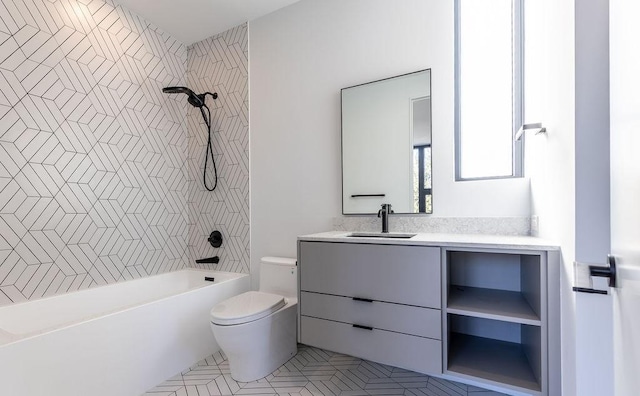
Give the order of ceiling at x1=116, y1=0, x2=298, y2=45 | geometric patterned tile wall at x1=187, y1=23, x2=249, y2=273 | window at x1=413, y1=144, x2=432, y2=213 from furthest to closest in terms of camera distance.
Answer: geometric patterned tile wall at x1=187, y1=23, x2=249, y2=273
ceiling at x1=116, y1=0, x2=298, y2=45
window at x1=413, y1=144, x2=432, y2=213

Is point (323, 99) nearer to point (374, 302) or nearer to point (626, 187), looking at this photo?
point (374, 302)

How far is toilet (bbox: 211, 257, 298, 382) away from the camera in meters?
1.75

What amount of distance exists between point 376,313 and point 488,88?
4.98 ft

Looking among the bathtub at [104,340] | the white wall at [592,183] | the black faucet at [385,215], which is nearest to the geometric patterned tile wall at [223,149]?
the bathtub at [104,340]

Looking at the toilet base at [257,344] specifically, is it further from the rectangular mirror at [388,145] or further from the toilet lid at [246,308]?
the rectangular mirror at [388,145]

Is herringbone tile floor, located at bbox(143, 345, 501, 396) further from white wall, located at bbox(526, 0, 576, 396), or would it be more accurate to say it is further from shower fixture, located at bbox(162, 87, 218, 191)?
shower fixture, located at bbox(162, 87, 218, 191)

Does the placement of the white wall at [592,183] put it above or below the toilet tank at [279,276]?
above

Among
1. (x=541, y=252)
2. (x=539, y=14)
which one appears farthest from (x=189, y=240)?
(x=539, y=14)

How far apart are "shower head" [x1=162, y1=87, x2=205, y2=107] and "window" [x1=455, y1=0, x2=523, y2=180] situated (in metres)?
2.14

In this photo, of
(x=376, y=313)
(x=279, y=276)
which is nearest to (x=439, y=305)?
(x=376, y=313)

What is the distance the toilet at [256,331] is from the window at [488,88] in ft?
4.83

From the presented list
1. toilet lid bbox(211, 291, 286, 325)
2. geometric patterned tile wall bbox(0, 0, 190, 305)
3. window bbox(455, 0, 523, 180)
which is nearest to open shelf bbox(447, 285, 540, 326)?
window bbox(455, 0, 523, 180)

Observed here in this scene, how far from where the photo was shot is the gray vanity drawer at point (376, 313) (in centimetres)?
135

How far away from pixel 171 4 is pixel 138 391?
112 inches
